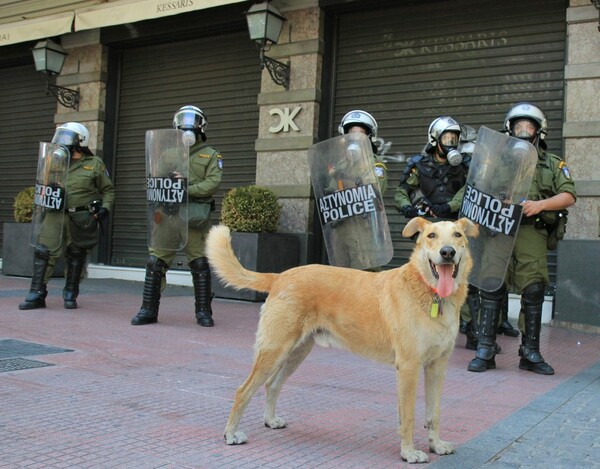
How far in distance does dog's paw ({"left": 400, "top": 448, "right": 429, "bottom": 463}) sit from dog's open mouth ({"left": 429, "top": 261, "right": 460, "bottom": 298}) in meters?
0.80

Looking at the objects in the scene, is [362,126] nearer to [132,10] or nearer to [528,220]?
[528,220]

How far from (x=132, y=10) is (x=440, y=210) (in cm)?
641

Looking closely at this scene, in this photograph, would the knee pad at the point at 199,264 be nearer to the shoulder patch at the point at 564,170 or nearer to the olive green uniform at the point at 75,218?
the olive green uniform at the point at 75,218

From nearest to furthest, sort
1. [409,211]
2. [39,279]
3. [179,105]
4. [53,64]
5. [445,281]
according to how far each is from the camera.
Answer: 1. [445,281]
2. [409,211]
3. [39,279]
4. [179,105]
5. [53,64]

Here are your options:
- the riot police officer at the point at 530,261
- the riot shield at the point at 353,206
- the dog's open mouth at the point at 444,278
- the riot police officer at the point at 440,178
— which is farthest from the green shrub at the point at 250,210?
the dog's open mouth at the point at 444,278

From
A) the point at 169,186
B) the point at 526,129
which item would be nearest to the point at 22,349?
the point at 169,186

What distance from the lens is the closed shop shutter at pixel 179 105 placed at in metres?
10.8

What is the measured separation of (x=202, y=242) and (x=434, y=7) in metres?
4.86

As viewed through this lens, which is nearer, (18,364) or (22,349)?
(18,364)

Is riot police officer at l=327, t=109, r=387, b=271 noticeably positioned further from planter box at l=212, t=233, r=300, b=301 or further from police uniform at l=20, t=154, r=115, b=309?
police uniform at l=20, t=154, r=115, b=309

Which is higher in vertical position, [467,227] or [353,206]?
[353,206]

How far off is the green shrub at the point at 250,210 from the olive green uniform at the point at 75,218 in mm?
1672

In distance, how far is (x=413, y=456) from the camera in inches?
128

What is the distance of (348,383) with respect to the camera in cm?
491
